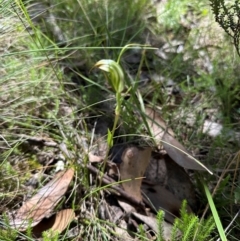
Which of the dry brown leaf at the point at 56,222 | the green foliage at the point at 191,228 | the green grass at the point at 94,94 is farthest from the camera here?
the green grass at the point at 94,94

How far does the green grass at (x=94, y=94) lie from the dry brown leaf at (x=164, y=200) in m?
0.12

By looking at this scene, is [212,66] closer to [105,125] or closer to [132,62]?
[132,62]

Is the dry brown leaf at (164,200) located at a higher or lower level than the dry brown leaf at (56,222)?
lower

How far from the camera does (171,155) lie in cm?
190

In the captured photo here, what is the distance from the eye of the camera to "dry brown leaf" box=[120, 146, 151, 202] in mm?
1835

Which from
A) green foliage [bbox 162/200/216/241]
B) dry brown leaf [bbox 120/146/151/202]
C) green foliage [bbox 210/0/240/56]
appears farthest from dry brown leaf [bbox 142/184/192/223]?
green foliage [bbox 210/0/240/56]

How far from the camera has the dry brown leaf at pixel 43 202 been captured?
67.2 inches

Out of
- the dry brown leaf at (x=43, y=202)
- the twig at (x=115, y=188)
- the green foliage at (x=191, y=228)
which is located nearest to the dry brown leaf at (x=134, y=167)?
the twig at (x=115, y=188)

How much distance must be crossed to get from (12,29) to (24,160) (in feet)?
2.03

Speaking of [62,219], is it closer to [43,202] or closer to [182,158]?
[43,202]

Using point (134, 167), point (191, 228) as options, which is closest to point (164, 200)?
point (134, 167)

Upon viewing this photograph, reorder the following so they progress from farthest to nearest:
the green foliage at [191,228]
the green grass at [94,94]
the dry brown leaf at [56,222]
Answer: the green grass at [94,94]
the dry brown leaf at [56,222]
the green foliage at [191,228]

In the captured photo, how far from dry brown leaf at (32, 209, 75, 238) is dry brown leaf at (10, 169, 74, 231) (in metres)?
0.02

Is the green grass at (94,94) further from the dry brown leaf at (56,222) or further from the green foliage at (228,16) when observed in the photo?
the green foliage at (228,16)
